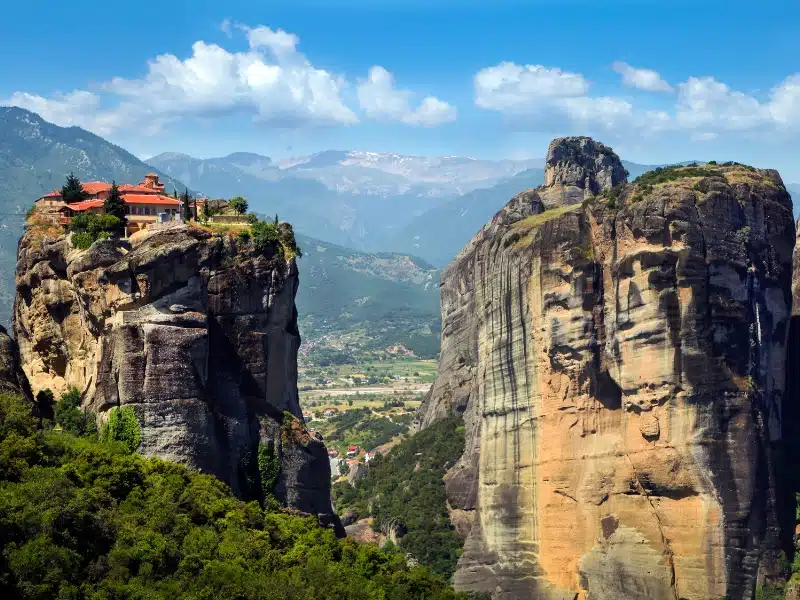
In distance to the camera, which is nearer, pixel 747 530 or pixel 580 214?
pixel 747 530

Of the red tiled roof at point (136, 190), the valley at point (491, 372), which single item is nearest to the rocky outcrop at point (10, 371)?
the valley at point (491, 372)

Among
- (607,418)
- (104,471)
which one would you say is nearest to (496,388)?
(607,418)

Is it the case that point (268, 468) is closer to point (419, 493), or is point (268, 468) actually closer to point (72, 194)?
point (72, 194)

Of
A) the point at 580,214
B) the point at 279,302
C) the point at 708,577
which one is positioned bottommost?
the point at 708,577

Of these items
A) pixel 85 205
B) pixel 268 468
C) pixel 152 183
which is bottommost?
pixel 268 468

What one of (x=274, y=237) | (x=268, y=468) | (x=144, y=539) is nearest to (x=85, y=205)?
(x=274, y=237)

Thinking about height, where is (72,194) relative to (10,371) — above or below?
above

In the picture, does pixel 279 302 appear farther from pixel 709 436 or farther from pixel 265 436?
pixel 709 436

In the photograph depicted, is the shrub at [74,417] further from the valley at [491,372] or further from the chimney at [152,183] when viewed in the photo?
Result: the chimney at [152,183]
